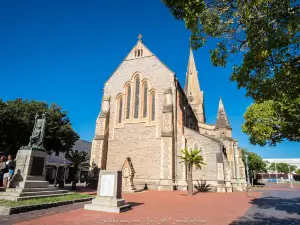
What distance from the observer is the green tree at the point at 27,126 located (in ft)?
61.1

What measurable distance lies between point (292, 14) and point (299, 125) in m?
10.5

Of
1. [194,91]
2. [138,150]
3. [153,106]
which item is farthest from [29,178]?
[194,91]

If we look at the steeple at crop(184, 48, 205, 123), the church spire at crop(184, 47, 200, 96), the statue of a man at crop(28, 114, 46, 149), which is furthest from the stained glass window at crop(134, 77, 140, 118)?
the church spire at crop(184, 47, 200, 96)

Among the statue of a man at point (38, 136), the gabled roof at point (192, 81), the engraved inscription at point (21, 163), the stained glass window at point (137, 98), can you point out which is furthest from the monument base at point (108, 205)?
the gabled roof at point (192, 81)

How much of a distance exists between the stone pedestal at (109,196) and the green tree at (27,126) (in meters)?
11.6

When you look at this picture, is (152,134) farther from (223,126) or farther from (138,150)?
(223,126)

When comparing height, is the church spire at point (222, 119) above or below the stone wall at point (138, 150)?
above

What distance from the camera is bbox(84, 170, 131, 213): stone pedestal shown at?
9008 mm

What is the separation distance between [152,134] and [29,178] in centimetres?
1451

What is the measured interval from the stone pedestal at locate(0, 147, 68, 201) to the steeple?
41.5m

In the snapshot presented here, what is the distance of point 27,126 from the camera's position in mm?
19766

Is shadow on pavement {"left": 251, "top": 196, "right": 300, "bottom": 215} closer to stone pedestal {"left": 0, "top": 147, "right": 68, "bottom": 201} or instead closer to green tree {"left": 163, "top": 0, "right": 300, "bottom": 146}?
green tree {"left": 163, "top": 0, "right": 300, "bottom": 146}

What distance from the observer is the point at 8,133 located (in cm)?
1883

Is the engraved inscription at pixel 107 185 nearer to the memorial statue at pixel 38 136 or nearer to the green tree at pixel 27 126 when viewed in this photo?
the memorial statue at pixel 38 136
